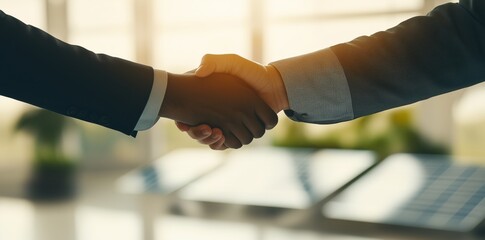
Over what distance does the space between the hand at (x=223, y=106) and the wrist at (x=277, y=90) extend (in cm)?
2

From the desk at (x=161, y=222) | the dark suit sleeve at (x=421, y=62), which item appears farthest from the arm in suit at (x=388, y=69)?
the desk at (x=161, y=222)

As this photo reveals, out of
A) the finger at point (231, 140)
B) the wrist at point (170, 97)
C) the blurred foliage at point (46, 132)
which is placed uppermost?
the blurred foliage at point (46, 132)

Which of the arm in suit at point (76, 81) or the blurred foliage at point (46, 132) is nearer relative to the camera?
the arm in suit at point (76, 81)

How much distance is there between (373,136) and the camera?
2.10 meters

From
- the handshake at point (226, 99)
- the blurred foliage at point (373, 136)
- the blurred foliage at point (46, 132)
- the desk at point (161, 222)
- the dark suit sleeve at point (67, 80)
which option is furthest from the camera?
the blurred foliage at point (46, 132)

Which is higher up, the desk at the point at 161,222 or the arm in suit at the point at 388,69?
the arm in suit at the point at 388,69

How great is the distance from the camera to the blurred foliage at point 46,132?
2.57 m

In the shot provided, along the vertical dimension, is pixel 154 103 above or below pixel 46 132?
below

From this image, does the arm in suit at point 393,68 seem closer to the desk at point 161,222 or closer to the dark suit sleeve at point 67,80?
the dark suit sleeve at point 67,80

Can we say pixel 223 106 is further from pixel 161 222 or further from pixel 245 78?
pixel 161 222

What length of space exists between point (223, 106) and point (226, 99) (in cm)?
1

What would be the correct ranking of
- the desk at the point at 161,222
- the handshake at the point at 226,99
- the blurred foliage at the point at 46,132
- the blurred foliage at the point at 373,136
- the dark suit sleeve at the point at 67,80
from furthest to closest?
the blurred foliage at the point at 46,132 → the blurred foliage at the point at 373,136 → the desk at the point at 161,222 → the handshake at the point at 226,99 → the dark suit sleeve at the point at 67,80

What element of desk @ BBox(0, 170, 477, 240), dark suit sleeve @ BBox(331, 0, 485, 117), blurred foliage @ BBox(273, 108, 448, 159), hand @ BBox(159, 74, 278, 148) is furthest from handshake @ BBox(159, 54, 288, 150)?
A: blurred foliage @ BBox(273, 108, 448, 159)

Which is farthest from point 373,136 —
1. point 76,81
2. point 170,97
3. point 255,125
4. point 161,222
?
point 76,81
